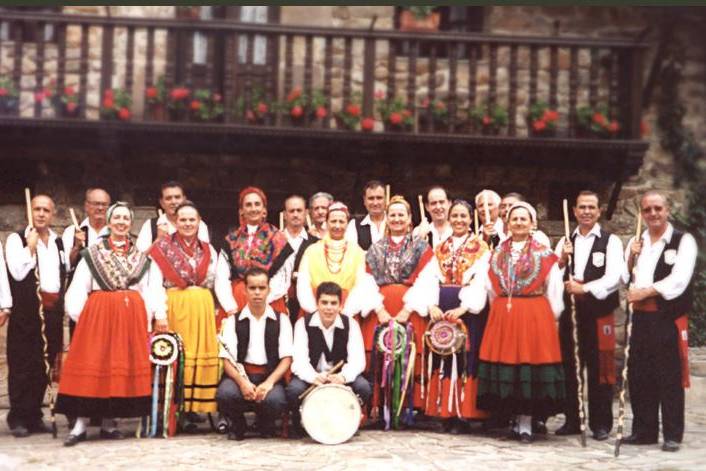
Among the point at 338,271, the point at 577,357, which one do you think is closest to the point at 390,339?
the point at 338,271

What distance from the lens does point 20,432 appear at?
5.61 meters

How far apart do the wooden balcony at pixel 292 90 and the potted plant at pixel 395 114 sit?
1 cm

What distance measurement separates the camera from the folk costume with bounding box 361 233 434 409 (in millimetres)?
5750

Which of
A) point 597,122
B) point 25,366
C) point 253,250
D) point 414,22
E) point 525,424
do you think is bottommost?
point 525,424

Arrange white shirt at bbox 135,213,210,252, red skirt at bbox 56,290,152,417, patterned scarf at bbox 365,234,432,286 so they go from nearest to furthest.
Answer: red skirt at bbox 56,290,152,417 → patterned scarf at bbox 365,234,432,286 → white shirt at bbox 135,213,210,252

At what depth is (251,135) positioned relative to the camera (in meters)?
7.89

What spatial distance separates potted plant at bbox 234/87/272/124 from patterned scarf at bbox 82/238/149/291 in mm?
2725

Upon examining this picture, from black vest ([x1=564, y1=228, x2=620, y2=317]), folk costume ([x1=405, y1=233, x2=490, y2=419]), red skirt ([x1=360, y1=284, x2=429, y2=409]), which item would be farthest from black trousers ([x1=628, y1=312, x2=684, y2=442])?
red skirt ([x1=360, y1=284, x2=429, y2=409])

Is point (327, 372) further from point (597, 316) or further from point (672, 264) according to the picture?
point (672, 264)

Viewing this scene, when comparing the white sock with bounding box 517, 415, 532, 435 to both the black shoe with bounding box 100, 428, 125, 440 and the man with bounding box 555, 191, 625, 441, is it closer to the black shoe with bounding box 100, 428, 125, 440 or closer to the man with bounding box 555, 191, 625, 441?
the man with bounding box 555, 191, 625, 441

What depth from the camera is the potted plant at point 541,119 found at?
26.2 feet

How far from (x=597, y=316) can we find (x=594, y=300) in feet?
0.31

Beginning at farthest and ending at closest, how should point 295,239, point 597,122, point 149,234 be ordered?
point 597,122 → point 295,239 → point 149,234

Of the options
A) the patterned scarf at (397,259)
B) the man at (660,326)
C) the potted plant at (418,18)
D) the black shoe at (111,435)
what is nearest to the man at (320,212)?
the patterned scarf at (397,259)
